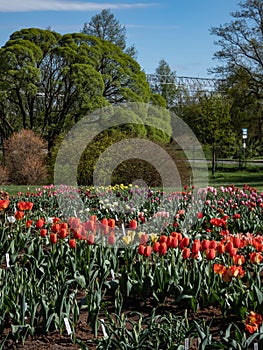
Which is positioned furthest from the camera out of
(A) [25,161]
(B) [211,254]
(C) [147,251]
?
(A) [25,161]

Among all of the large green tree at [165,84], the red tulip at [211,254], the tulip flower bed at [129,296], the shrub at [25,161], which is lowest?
the tulip flower bed at [129,296]

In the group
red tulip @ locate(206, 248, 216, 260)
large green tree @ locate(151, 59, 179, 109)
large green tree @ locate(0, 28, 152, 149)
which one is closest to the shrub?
large green tree @ locate(0, 28, 152, 149)

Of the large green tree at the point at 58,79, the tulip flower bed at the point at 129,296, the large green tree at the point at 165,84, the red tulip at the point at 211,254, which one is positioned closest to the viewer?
the tulip flower bed at the point at 129,296

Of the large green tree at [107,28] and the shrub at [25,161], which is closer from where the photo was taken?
the shrub at [25,161]

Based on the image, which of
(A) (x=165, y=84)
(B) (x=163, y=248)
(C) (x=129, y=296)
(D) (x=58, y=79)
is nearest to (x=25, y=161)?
(D) (x=58, y=79)

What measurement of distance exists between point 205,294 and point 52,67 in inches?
898

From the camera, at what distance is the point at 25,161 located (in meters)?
19.5

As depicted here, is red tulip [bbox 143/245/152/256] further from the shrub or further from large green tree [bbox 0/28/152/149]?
large green tree [bbox 0/28/152/149]

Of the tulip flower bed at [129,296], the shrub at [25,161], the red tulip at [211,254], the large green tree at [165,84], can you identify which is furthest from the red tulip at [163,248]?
the large green tree at [165,84]

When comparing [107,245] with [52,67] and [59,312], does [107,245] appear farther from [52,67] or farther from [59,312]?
[52,67]

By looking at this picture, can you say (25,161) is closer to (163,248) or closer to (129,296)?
(129,296)

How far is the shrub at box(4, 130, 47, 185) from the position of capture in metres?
19.4

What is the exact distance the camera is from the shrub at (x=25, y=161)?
63.5 ft

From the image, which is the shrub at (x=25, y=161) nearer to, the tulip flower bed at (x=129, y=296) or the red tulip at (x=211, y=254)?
the tulip flower bed at (x=129, y=296)
